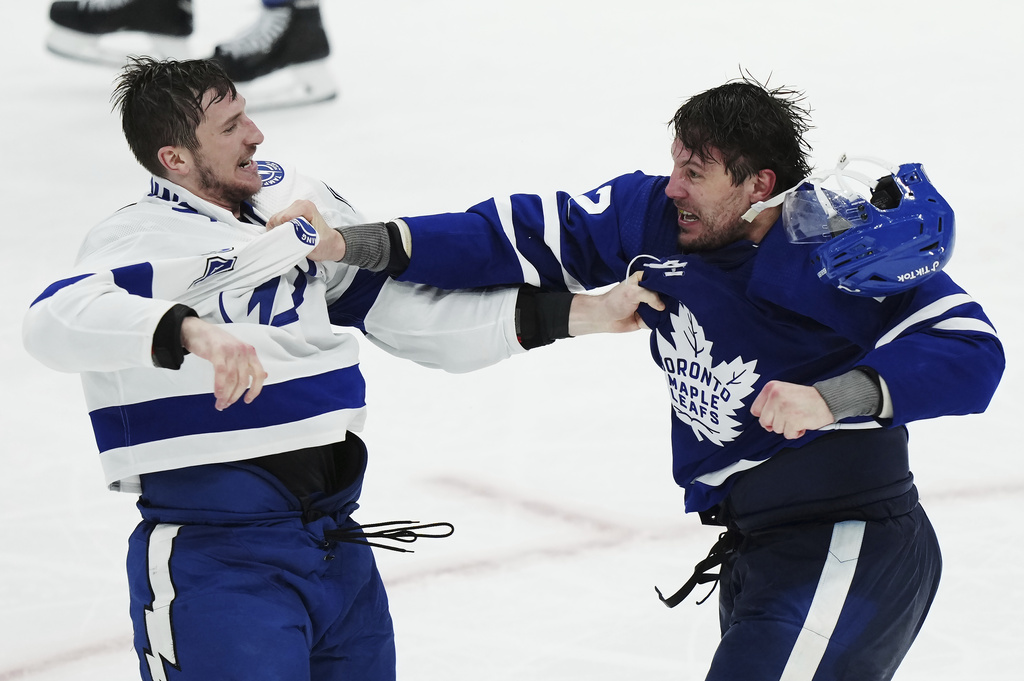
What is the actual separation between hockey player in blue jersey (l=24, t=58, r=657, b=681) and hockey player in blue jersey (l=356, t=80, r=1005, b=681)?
12 centimetres

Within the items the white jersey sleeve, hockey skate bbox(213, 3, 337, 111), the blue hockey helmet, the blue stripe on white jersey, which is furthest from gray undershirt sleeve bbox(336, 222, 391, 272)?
hockey skate bbox(213, 3, 337, 111)

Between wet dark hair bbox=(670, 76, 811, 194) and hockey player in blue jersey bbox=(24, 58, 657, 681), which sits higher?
wet dark hair bbox=(670, 76, 811, 194)

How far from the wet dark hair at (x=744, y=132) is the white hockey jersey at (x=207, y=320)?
0.61m

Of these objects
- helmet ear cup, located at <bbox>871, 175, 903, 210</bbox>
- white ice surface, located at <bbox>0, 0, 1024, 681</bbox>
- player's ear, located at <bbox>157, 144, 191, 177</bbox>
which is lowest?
white ice surface, located at <bbox>0, 0, 1024, 681</bbox>

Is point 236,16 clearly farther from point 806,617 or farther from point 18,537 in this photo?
point 806,617

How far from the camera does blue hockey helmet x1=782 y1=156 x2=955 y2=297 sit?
5.32 feet

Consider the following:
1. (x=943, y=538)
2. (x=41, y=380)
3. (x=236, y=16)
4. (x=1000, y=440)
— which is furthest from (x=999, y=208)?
(x=236, y=16)

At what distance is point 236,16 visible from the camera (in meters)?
6.20

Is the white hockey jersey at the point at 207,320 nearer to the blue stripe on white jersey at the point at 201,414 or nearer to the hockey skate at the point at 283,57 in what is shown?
the blue stripe on white jersey at the point at 201,414

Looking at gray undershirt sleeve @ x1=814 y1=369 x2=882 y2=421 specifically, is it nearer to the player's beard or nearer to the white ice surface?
the player's beard

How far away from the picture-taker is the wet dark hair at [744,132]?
1840mm

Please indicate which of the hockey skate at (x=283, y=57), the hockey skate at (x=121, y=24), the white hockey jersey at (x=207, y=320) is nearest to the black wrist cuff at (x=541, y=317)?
the white hockey jersey at (x=207, y=320)

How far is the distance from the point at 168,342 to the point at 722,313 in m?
0.81

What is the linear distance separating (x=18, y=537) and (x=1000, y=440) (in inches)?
97.9
